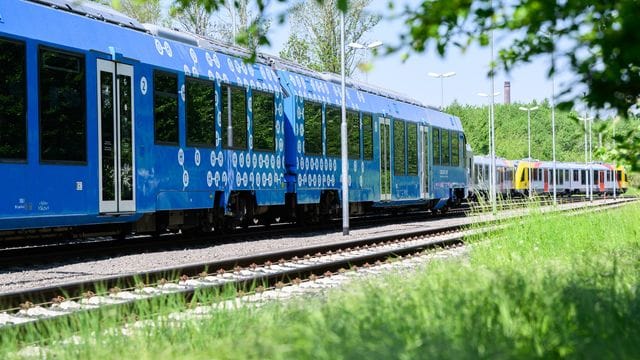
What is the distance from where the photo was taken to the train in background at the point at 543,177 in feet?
194

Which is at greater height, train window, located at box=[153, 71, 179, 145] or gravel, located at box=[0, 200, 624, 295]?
train window, located at box=[153, 71, 179, 145]

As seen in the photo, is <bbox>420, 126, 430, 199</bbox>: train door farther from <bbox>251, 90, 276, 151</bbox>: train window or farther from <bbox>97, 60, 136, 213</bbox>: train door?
<bbox>97, 60, 136, 213</bbox>: train door

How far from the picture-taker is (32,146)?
11.9 m

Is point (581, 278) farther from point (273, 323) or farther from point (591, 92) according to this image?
point (591, 92)

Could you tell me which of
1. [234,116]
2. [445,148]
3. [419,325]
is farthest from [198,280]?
[445,148]

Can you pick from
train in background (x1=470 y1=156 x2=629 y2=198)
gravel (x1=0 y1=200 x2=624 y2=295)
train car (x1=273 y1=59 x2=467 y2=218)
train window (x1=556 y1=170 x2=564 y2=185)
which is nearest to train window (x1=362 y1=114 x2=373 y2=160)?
train car (x1=273 y1=59 x2=467 y2=218)

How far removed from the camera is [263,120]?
18.7 m

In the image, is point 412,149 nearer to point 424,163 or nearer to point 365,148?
point 424,163

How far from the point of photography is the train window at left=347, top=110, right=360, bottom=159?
23.2m

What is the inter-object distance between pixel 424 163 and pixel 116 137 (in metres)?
16.4

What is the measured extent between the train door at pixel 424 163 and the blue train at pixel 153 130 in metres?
4.42

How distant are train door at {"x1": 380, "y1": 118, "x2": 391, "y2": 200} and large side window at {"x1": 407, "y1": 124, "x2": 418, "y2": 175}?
179cm

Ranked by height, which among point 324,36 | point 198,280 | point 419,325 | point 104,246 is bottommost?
point 198,280

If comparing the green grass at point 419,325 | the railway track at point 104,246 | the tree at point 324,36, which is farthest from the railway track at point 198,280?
the tree at point 324,36
